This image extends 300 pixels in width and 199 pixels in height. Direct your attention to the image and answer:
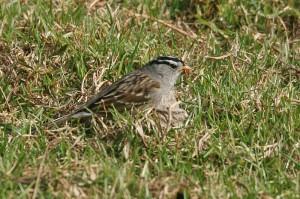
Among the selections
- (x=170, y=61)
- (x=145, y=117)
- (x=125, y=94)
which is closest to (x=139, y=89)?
(x=125, y=94)

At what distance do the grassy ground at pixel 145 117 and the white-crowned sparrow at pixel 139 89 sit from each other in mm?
135

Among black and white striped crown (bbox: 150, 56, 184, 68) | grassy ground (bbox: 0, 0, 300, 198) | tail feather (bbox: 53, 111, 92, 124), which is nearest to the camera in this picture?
grassy ground (bbox: 0, 0, 300, 198)

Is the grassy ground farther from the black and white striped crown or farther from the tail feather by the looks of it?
the black and white striped crown

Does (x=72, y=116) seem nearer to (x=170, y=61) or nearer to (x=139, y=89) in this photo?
(x=139, y=89)

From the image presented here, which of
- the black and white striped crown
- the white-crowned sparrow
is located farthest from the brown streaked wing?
the black and white striped crown

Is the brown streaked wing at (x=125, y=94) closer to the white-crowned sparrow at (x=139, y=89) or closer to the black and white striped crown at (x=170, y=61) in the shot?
the white-crowned sparrow at (x=139, y=89)

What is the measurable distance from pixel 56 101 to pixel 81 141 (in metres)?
0.84

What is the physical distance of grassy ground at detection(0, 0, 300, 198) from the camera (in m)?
5.05

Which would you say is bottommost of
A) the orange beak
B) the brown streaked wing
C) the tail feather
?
the tail feather

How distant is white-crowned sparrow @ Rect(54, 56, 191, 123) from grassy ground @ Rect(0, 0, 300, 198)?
13 centimetres

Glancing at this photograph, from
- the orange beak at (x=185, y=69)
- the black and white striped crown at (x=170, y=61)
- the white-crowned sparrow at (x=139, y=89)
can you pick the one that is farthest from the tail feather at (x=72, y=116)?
the orange beak at (x=185, y=69)

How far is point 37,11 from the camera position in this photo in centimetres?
738

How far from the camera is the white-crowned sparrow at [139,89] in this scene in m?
6.13

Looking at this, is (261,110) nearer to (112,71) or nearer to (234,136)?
(234,136)
